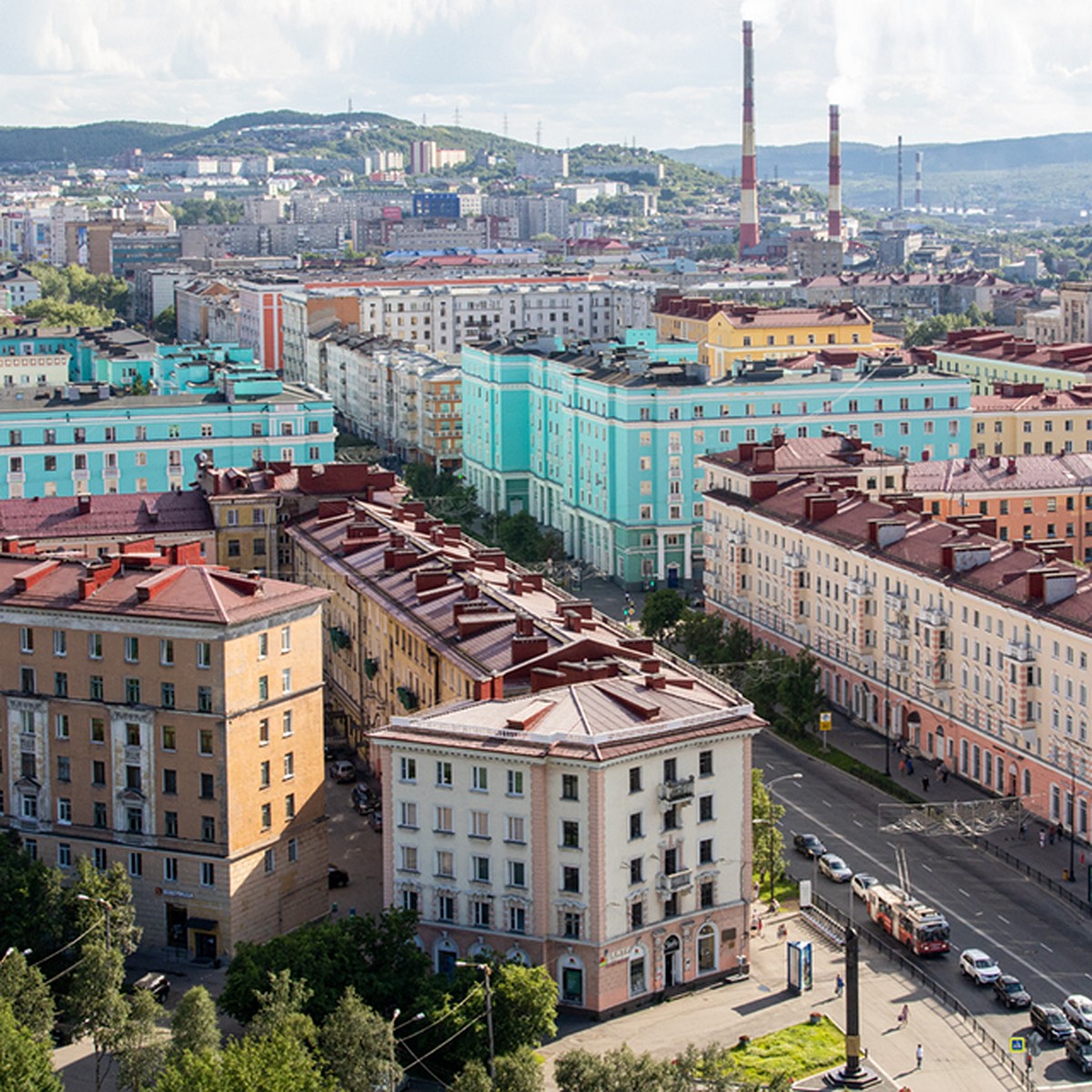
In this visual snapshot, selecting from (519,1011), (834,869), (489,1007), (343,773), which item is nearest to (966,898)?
(834,869)

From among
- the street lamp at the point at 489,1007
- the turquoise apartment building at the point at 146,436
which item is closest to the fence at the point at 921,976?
the street lamp at the point at 489,1007

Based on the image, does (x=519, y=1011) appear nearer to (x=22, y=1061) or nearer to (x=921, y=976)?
(x=22, y=1061)

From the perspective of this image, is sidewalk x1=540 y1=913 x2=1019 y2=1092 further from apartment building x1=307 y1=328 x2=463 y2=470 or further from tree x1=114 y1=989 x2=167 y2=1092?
apartment building x1=307 y1=328 x2=463 y2=470

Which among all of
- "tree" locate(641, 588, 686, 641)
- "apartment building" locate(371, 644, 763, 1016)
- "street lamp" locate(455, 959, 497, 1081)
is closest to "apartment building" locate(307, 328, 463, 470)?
"tree" locate(641, 588, 686, 641)

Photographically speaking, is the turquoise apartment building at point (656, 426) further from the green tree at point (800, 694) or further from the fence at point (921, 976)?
the fence at point (921, 976)

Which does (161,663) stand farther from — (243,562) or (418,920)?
(243,562)

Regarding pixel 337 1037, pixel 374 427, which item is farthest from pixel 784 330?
pixel 337 1037
